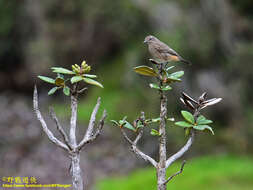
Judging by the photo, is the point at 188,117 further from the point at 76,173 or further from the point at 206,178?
the point at 206,178

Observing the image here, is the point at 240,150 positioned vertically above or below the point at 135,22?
below

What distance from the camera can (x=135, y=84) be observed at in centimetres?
552

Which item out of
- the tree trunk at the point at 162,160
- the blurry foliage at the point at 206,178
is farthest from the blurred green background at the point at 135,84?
the tree trunk at the point at 162,160

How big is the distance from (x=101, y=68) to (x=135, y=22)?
4.71 ft

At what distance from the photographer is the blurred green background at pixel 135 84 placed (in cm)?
443

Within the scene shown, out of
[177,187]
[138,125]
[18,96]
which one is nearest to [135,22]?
[177,187]

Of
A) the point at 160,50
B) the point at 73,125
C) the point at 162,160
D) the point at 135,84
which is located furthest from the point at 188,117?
the point at 135,84

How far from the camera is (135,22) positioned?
18.6 ft

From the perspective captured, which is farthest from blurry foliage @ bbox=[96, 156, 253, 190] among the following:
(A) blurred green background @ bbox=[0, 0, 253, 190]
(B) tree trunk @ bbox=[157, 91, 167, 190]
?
(B) tree trunk @ bbox=[157, 91, 167, 190]

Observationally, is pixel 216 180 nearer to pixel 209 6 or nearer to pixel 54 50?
pixel 209 6

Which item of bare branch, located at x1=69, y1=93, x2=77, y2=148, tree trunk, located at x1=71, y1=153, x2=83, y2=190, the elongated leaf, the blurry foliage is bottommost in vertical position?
the blurry foliage

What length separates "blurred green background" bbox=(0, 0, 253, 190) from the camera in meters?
4.43

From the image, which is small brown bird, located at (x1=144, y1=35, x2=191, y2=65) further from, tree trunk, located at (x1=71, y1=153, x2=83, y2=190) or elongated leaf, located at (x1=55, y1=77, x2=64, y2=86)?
tree trunk, located at (x1=71, y1=153, x2=83, y2=190)

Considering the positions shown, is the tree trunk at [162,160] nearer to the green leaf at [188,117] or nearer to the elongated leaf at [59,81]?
the green leaf at [188,117]
